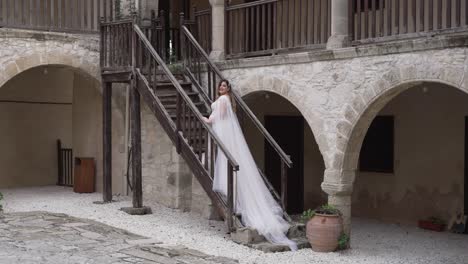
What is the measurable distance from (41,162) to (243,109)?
24.6 feet

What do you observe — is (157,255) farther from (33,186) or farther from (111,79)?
(33,186)

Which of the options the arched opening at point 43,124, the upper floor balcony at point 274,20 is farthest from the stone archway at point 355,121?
the arched opening at point 43,124

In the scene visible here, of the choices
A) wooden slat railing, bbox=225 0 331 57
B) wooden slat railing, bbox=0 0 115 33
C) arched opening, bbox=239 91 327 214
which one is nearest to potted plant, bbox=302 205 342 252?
wooden slat railing, bbox=225 0 331 57

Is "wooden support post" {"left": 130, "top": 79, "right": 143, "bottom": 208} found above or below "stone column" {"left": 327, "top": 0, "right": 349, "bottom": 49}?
below

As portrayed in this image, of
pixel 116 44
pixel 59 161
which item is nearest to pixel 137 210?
pixel 116 44

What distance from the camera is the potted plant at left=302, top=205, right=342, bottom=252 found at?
8.55 meters

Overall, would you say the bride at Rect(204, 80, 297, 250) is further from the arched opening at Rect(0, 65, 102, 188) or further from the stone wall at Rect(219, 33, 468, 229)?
the arched opening at Rect(0, 65, 102, 188)

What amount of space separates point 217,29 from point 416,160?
4076 millimetres

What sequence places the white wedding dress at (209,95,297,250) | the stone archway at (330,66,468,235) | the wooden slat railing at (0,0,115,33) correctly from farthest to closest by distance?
the wooden slat railing at (0,0,115,33)
the white wedding dress at (209,95,297,250)
the stone archway at (330,66,468,235)

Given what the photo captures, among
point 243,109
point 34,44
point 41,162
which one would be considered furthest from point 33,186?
point 243,109

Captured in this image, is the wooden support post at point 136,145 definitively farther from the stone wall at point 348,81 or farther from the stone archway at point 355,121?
the stone archway at point 355,121

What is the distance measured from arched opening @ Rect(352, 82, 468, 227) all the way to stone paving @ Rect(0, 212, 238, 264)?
391 centimetres

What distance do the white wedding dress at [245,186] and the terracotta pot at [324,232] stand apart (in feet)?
0.93

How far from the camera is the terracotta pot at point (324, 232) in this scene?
8547mm
